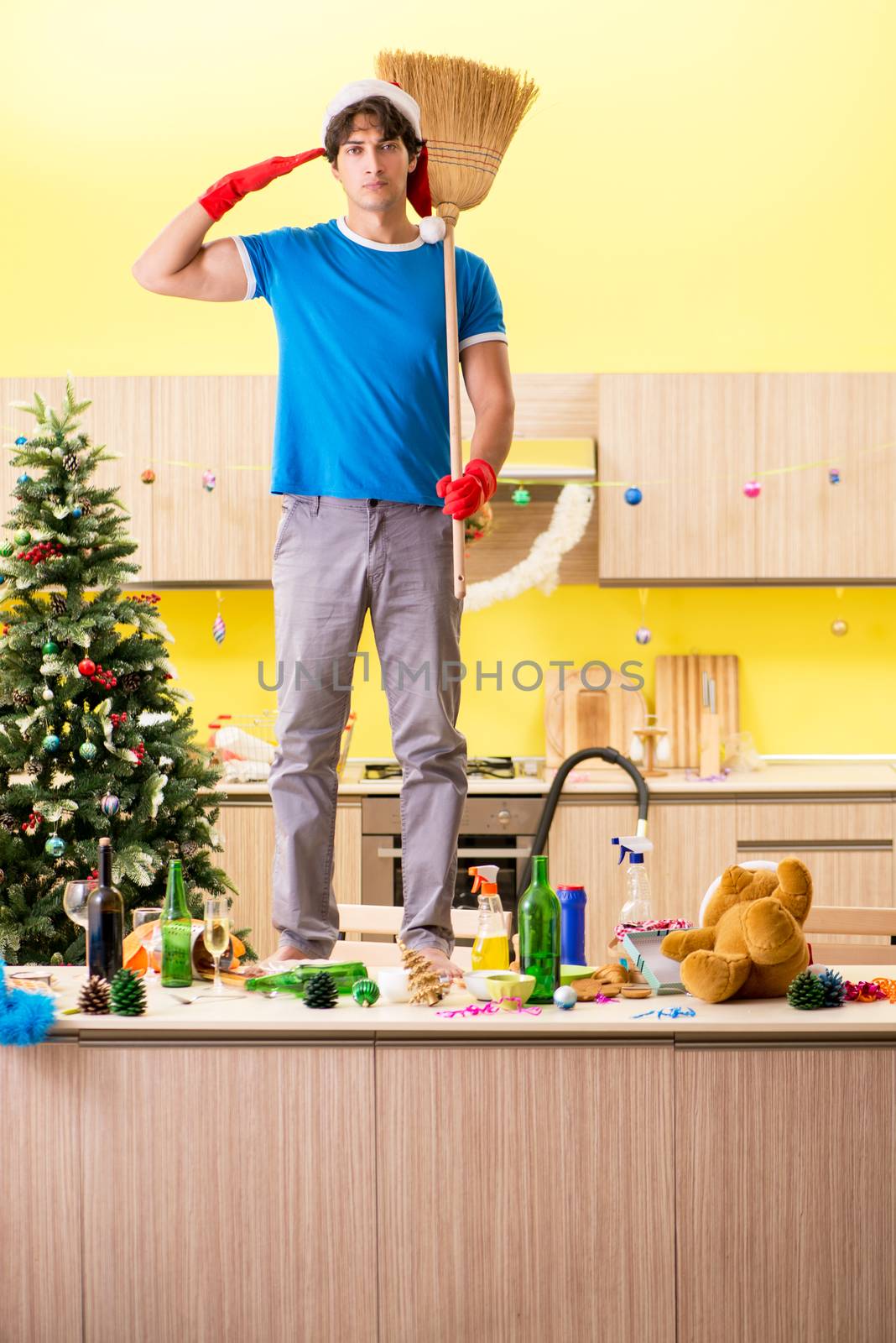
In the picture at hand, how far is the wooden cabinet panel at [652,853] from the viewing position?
4.25 meters

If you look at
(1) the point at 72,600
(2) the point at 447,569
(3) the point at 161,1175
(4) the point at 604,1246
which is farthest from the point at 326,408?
(4) the point at 604,1246

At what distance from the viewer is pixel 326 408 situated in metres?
2.27

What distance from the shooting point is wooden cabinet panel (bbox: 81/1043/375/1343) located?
6.11 ft

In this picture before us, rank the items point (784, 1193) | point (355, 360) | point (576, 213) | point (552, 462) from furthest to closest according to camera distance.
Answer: point (576, 213)
point (552, 462)
point (355, 360)
point (784, 1193)

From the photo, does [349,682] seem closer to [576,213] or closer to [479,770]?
[479,770]

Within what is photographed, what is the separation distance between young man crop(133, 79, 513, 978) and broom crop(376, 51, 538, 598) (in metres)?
0.04

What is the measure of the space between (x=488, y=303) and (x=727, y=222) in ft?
9.16

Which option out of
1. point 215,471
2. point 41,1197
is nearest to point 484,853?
point 215,471

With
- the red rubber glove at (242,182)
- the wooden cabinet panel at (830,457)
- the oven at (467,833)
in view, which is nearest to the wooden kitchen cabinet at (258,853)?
the oven at (467,833)

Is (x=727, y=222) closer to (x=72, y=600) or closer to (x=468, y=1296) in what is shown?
(x=72, y=600)

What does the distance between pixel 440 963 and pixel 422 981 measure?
221 millimetres

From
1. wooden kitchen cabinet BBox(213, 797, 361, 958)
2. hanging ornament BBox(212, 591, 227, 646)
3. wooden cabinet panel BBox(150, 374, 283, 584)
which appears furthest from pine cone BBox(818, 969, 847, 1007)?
hanging ornament BBox(212, 591, 227, 646)

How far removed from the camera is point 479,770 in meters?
4.55

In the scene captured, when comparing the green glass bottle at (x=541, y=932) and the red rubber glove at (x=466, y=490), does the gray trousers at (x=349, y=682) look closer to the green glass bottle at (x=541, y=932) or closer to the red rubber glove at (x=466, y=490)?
the red rubber glove at (x=466, y=490)
